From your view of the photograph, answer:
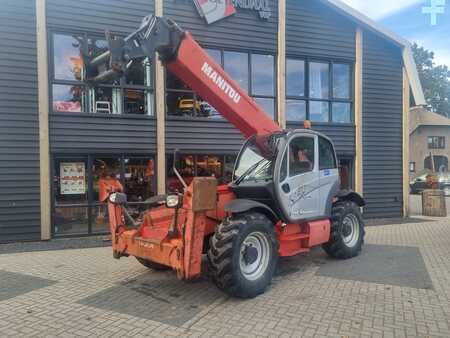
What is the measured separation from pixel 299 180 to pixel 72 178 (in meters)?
5.94

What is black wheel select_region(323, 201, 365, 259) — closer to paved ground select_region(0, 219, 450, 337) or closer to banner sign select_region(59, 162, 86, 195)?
paved ground select_region(0, 219, 450, 337)

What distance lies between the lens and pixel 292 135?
6082mm

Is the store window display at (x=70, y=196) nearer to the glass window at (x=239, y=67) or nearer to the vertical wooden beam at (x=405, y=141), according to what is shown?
the glass window at (x=239, y=67)

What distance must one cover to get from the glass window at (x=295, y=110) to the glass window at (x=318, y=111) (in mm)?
270

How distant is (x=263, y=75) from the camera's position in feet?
36.4

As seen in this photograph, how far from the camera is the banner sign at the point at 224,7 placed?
33.3 feet

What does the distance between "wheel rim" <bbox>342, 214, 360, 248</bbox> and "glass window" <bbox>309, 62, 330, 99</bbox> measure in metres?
5.57

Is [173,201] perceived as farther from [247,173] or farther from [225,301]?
[247,173]

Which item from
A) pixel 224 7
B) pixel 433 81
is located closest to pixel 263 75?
pixel 224 7

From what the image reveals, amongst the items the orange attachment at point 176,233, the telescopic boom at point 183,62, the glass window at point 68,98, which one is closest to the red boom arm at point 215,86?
the telescopic boom at point 183,62

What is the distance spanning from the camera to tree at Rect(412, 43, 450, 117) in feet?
200

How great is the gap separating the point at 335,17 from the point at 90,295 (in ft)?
35.1

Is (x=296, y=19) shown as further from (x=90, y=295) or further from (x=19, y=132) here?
(x=90, y=295)

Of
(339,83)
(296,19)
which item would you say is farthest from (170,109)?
(339,83)
